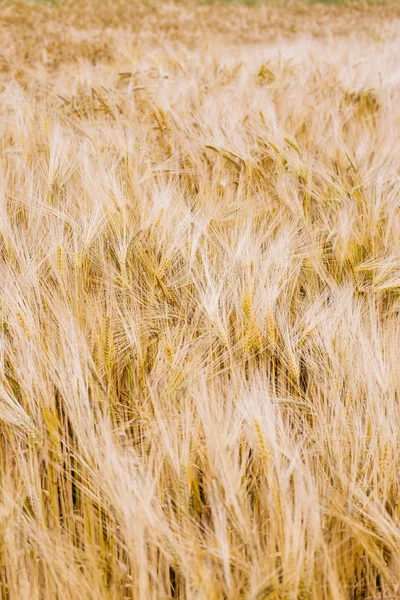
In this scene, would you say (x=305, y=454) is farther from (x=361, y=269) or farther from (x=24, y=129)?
(x=24, y=129)

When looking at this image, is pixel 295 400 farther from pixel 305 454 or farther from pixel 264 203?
pixel 264 203

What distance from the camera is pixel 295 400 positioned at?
0.79 metres

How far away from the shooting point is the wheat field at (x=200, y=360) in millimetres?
575

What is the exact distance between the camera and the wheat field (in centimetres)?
57

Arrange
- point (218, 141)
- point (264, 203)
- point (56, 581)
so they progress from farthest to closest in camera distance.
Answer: point (218, 141)
point (264, 203)
point (56, 581)

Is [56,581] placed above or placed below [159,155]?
below

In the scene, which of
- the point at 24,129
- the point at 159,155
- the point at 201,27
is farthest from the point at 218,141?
the point at 201,27

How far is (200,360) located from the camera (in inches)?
31.2

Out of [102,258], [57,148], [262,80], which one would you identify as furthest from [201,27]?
[102,258]

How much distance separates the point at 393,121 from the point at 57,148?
1132mm

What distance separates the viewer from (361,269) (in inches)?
39.6

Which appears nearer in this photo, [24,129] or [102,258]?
[102,258]

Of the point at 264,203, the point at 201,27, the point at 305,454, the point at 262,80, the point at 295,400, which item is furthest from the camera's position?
the point at 201,27

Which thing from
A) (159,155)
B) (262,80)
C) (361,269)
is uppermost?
(262,80)
